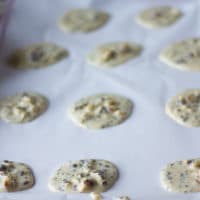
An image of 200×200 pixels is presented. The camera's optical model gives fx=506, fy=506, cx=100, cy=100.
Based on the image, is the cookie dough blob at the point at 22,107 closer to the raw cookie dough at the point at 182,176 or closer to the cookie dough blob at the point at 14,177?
the cookie dough blob at the point at 14,177

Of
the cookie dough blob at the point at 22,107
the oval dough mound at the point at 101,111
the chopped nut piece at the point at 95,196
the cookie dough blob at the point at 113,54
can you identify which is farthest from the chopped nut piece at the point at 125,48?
the chopped nut piece at the point at 95,196

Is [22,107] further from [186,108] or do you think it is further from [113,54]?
[186,108]

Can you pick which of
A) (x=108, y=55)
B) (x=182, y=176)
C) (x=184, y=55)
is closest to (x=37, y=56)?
(x=108, y=55)

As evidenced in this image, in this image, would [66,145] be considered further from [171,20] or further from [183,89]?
[171,20]

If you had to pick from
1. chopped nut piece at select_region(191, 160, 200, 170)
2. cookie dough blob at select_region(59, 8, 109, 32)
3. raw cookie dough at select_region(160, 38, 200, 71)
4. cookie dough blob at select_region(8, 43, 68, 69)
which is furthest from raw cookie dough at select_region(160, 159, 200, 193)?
cookie dough blob at select_region(59, 8, 109, 32)

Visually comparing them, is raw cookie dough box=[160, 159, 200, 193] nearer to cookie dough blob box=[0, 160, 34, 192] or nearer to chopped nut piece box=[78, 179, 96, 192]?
chopped nut piece box=[78, 179, 96, 192]

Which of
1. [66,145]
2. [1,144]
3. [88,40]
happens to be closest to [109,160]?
[66,145]

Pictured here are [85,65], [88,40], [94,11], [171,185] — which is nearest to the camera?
[171,185]
